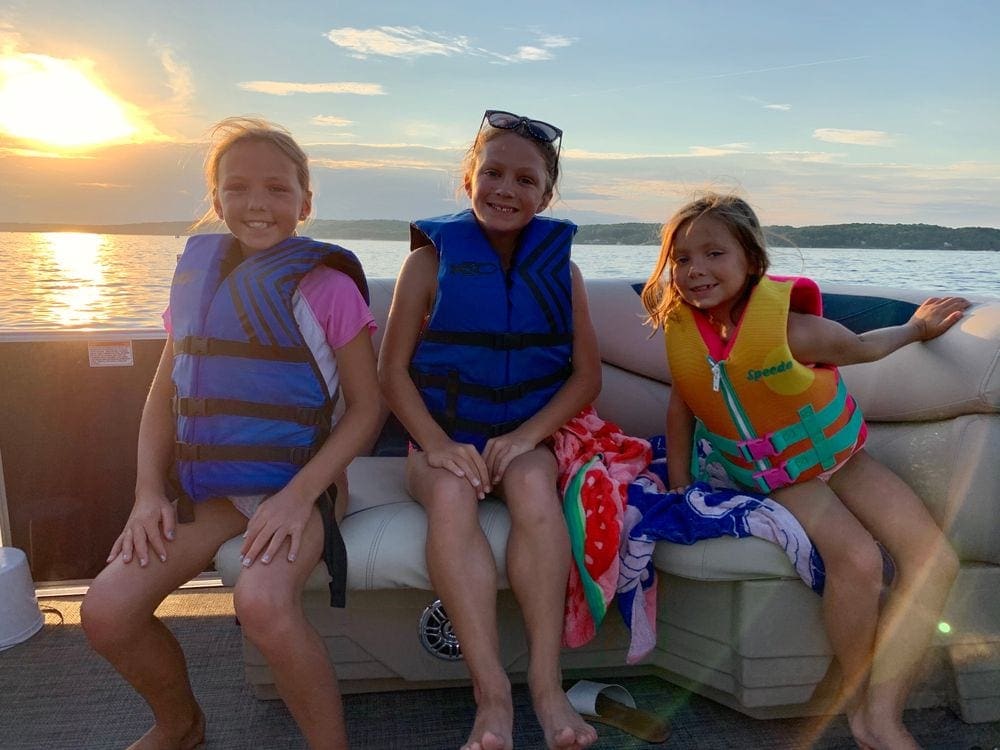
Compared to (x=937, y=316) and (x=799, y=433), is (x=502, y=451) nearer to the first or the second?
(x=799, y=433)

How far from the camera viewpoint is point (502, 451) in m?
1.91

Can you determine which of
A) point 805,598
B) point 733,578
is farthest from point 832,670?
point 733,578

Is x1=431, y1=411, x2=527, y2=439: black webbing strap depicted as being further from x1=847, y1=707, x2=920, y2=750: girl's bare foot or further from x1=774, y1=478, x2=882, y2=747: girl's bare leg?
x1=847, y1=707, x2=920, y2=750: girl's bare foot

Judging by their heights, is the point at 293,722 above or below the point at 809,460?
below

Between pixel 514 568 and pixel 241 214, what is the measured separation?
1.14 meters

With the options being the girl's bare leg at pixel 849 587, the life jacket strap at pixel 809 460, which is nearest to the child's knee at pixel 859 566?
the girl's bare leg at pixel 849 587

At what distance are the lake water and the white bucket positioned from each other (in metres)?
0.82

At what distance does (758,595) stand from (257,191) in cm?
163

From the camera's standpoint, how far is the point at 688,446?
2125 millimetres

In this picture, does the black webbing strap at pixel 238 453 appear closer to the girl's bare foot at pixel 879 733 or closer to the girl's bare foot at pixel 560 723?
the girl's bare foot at pixel 560 723

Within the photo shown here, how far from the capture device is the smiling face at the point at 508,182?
2.08m

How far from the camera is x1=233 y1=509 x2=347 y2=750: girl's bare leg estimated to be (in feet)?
5.06

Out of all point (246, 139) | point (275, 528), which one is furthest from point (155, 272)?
point (275, 528)

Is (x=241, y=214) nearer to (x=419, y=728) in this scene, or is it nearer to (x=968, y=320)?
(x=419, y=728)
